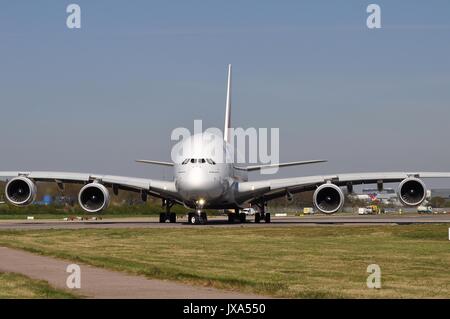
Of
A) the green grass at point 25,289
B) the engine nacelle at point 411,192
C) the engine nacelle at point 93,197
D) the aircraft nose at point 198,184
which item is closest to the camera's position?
the green grass at point 25,289

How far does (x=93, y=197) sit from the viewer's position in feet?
175

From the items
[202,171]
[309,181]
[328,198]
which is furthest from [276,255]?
[309,181]

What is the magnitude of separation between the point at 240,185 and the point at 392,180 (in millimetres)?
9010

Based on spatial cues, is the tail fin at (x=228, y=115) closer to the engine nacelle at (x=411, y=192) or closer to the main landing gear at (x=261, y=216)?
the main landing gear at (x=261, y=216)

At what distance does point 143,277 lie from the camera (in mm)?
19891

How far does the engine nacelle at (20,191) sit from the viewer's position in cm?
5331

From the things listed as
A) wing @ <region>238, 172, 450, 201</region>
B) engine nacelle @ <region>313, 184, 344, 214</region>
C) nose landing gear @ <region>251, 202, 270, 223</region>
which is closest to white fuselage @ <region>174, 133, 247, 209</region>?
wing @ <region>238, 172, 450, 201</region>

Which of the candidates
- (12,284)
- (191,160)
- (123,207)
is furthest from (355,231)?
(123,207)

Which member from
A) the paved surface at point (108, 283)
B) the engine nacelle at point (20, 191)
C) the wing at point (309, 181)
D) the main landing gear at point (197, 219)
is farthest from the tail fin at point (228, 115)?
the paved surface at point (108, 283)

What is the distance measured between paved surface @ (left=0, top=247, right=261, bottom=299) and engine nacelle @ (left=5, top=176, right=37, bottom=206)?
29.3 metres

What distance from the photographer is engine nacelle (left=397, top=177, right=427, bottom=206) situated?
50.8 m

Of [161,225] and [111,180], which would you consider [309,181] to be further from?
[111,180]

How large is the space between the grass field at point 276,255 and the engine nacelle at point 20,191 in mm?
11559
